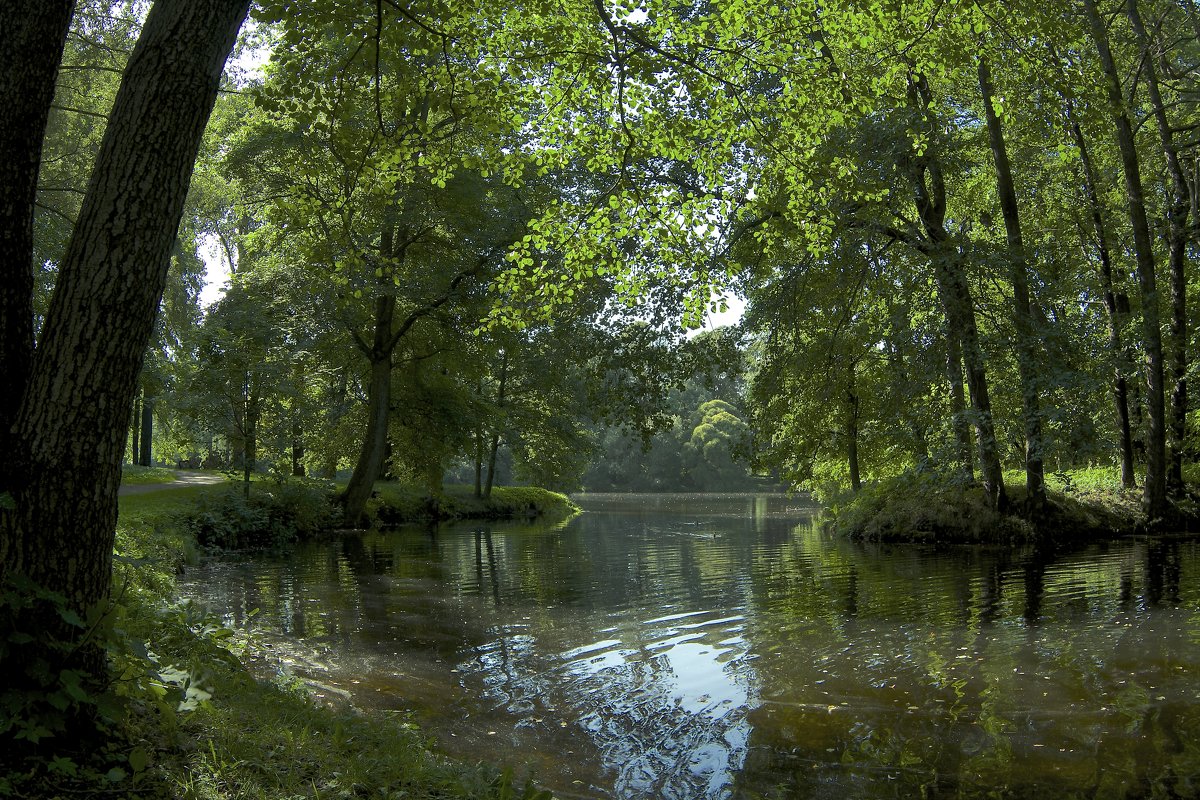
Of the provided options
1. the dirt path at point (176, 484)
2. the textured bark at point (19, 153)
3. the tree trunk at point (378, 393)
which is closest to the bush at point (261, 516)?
the tree trunk at point (378, 393)

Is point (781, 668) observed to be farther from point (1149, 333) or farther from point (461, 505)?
point (461, 505)

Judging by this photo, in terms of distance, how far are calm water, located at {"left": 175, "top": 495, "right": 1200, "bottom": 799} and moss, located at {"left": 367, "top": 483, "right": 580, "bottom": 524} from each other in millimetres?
13196

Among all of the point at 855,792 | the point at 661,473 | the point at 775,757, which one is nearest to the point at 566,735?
the point at 775,757

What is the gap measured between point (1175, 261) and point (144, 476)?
88.8 ft

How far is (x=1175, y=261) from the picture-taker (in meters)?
16.8

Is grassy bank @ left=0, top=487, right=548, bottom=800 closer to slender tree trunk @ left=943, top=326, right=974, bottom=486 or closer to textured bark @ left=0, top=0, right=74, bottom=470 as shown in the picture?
textured bark @ left=0, top=0, right=74, bottom=470

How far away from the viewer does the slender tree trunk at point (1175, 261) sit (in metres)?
16.1

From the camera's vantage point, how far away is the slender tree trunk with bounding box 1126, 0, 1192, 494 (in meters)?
16.1

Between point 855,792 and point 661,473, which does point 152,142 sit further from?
point 661,473

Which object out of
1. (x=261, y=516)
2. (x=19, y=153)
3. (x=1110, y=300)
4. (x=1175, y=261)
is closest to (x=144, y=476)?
(x=261, y=516)

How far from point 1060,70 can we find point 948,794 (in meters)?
5.73

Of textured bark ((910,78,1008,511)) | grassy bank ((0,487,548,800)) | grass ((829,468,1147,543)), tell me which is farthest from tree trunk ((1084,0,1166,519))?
grassy bank ((0,487,548,800))

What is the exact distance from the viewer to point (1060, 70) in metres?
6.91

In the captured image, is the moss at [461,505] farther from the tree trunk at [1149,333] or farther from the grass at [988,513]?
the tree trunk at [1149,333]
